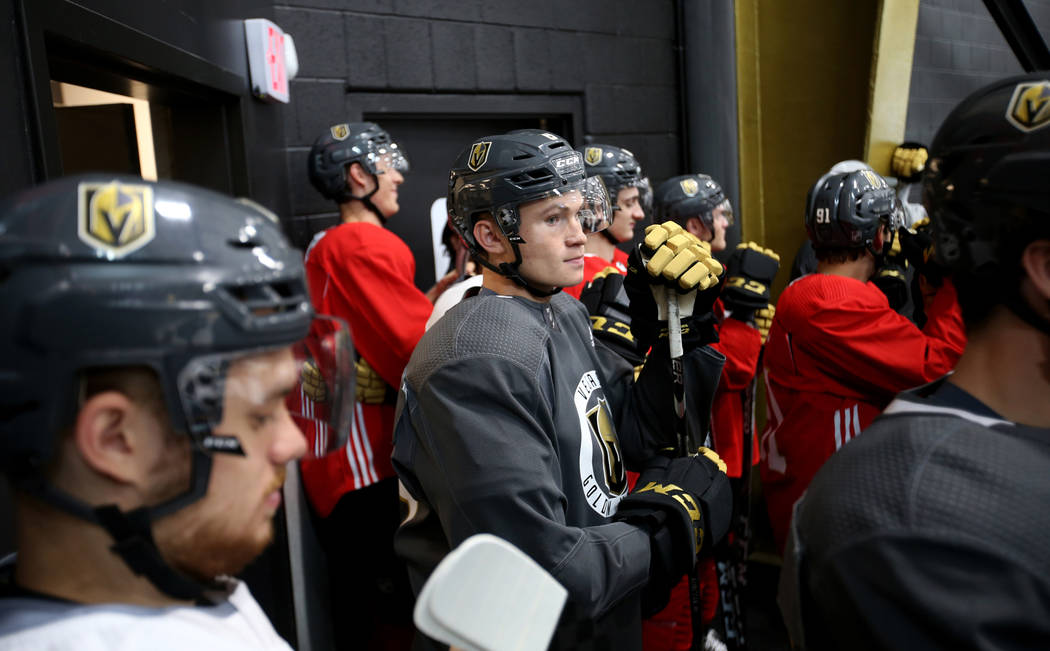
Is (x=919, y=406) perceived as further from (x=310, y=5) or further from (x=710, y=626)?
(x=310, y=5)

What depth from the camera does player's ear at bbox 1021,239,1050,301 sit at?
968mm

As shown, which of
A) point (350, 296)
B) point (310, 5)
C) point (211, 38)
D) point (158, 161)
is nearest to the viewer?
point (211, 38)

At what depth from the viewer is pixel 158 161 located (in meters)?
2.79

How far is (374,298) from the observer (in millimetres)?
2936

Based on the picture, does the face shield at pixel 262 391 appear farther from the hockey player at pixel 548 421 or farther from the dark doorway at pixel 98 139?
the dark doorway at pixel 98 139

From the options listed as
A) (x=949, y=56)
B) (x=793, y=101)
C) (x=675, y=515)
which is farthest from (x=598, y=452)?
(x=949, y=56)

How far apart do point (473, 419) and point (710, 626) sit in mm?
2023

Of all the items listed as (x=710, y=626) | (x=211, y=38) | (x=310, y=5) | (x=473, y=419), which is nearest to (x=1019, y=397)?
(x=473, y=419)

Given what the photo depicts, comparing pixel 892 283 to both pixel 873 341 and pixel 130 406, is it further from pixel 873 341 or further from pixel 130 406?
pixel 130 406

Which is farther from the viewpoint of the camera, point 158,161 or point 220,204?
point 158,161

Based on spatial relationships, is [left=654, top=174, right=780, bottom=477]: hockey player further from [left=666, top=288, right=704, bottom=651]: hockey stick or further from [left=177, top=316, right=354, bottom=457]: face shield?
[left=177, top=316, right=354, bottom=457]: face shield

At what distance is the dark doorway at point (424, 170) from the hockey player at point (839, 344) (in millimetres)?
2043

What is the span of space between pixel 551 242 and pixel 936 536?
3.61ft

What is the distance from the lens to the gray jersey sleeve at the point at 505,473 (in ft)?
4.82
